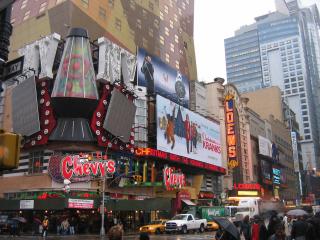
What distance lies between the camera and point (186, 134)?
71.8 meters

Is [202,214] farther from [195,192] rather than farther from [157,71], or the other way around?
[157,71]

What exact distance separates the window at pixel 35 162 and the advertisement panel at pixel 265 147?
212 ft

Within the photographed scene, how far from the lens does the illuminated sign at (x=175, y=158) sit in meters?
60.4

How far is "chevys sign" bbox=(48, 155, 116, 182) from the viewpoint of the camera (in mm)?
49406

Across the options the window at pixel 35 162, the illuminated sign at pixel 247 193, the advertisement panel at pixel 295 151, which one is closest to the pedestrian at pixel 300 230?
the window at pixel 35 162

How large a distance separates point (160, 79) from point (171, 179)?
20.2 m

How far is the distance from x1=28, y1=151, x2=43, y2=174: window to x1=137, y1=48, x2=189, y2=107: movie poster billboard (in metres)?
21.6

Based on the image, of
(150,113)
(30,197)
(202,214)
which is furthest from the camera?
(150,113)

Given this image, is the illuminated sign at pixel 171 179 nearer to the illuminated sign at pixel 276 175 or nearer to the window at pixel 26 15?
the window at pixel 26 15

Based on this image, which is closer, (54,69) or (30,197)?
(30,197)

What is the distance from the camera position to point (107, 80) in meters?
56.9

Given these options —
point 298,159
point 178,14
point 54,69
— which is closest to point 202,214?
point 54,69

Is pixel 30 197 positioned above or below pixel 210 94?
below

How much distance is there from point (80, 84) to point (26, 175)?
12.9 metres
